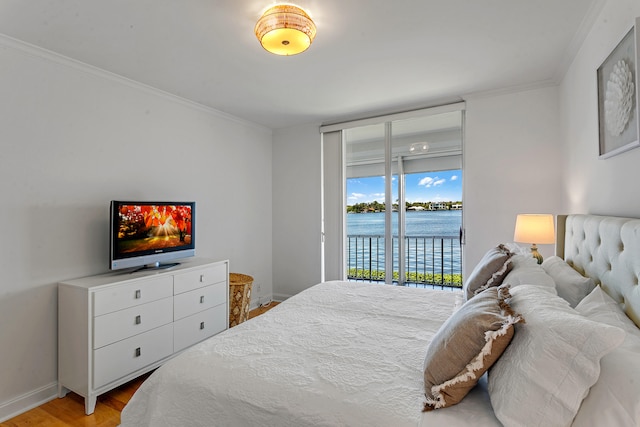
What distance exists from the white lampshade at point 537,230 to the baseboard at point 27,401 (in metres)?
3.82

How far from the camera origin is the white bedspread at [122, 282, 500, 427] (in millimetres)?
1107

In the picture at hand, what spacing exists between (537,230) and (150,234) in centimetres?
326

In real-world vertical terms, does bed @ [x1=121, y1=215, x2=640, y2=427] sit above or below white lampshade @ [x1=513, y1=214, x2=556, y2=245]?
below

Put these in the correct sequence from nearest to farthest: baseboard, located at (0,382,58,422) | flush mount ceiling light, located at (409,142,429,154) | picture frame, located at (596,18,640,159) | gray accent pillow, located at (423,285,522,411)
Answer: gray accent pillow, located at (423,285,522,411) < picture frame, located at (596,18,640,159) < baseboard, located at (0,382,58,422) < flush mount ceiling light, located at (409,142,429,154)

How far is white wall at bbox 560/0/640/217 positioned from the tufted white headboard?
0.15 metres

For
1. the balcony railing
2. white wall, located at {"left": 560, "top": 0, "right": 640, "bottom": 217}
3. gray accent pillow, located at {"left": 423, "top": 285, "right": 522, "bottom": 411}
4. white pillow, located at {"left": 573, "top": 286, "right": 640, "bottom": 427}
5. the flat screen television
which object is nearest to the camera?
white pillow, located at {"left": 573, "top": 286, "right": 640, "bottom": 427}

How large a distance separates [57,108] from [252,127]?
7.48 ft

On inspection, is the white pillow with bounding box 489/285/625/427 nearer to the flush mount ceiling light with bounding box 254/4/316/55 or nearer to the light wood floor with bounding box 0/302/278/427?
the flush mount ceiling light with bounding box 254/4/316/55

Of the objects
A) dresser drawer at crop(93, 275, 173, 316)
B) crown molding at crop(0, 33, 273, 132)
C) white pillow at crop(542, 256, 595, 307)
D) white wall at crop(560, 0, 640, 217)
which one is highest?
crown molding at crop(0, 33, 273, 132)

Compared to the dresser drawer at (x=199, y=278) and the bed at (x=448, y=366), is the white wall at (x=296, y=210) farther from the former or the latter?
the bed at (x=448, y=366)

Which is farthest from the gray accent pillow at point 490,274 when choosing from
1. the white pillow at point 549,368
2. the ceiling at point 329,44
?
the ceiling at point 329,44

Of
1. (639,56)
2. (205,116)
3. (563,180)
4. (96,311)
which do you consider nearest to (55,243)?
(96,311)

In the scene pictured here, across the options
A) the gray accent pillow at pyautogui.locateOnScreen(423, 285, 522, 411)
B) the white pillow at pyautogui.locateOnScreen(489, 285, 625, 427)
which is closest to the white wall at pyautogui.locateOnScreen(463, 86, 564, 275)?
the gray accent pillow at pyautogui.locateOnScreen(423, 285, 522, 411)

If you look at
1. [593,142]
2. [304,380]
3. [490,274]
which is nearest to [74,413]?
[304,380]
